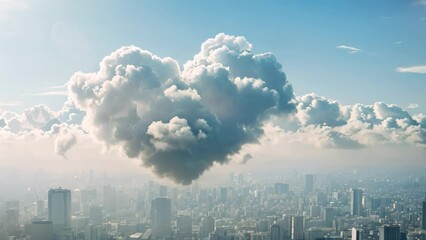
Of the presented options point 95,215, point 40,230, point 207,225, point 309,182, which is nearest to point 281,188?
point 309,182

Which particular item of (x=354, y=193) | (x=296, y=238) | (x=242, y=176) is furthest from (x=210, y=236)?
(x=354, y=193)

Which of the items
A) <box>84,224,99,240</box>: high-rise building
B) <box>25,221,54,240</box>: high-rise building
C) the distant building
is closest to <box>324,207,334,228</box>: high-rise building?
the distant building

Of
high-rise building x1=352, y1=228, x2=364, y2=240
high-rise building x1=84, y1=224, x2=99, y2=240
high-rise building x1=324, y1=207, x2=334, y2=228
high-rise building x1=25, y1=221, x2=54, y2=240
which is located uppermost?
high-rise building x1=25, y1=221, x2=54, y2=240

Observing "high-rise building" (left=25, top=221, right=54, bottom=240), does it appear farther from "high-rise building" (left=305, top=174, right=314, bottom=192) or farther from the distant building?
"high-rise building" (left=305, top=174, right=314, bottom=192)

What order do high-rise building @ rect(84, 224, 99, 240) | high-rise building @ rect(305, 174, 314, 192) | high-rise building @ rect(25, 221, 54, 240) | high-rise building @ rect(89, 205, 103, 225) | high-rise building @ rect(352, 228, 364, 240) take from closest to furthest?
high-rise building @ rect(25, 221, 54, 240), high-rise building @ rect(84, 224, 99, 240), high-rise building @ rect(352, 228, 364, 240), high-rise building @ rect(89, 205, 103, 225), high-rise building @ rect(305, 174, 314, 192)

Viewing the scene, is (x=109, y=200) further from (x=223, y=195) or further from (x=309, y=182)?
(x=309, y=182)

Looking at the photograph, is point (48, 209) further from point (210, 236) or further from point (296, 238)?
point (296, 238)
